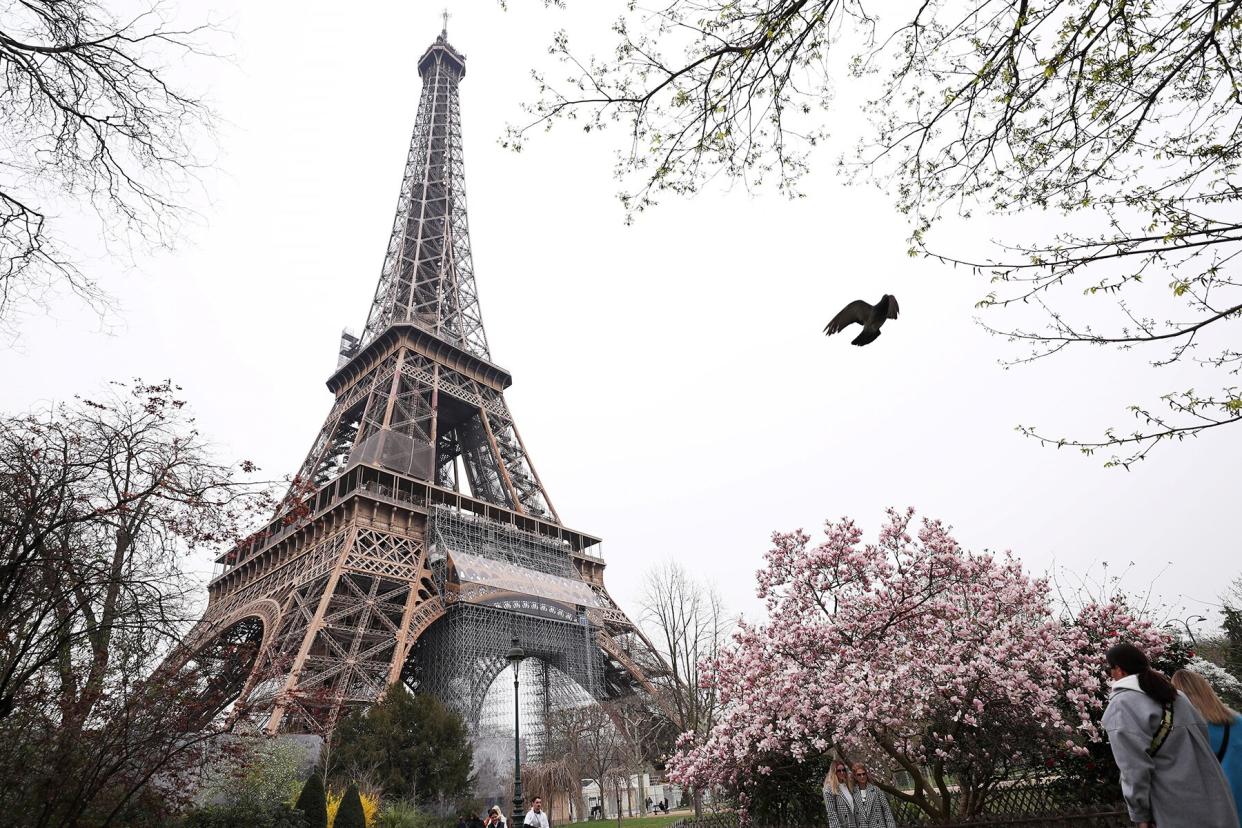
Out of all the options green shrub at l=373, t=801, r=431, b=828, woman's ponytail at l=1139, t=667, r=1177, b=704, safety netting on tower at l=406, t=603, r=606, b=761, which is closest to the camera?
woman's ponytail at l=1139, t=667, r=1177, b=704

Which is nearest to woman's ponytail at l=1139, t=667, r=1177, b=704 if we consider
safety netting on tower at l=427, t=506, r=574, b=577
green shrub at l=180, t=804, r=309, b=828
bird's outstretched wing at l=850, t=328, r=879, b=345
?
bird's outstretched wing at l=850, t=328, r=879, b=345

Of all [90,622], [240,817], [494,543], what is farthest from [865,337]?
[494,543]

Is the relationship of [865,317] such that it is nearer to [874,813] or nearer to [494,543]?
[874,813]

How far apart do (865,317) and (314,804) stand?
14698 millimetres

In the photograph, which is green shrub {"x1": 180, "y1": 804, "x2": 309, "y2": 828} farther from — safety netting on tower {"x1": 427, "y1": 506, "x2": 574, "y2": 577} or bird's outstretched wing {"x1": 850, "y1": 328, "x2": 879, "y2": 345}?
safety netting on tower {"x1": 427, "y1": 506, "x2": 574, "y2": 577}

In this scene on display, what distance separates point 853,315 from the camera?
4.59 m

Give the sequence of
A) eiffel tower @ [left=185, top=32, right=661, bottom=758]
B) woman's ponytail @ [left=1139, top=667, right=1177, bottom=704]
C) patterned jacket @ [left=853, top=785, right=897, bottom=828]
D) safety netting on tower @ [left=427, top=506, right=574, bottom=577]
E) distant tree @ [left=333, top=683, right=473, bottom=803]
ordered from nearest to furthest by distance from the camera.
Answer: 1. woman's ponytail @ [left=1139, top=667, right=1177, bottom=704]
2. patterned jacket @ [left=853, top=785, right=897, bottom=828]
3. distant tree @ [left=333, top=683, right=473, bottom=803]
4. eiffel tower @ [left=185, top=32, right=661, bottom=758]
5. safety netting on tower @ [left=427, top=506, right=574, bottom=577]

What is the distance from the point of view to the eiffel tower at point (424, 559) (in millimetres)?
22844

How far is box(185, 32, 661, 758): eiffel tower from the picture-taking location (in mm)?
22844

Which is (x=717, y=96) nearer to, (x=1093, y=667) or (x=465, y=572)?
(x=1093, y=667)

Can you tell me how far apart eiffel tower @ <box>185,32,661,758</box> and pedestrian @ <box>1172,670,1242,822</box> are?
15.3 m

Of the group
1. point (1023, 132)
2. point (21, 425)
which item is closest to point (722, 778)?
point (1023, 132)

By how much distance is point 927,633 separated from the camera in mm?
9750

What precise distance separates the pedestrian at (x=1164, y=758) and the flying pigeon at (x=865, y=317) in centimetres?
234
